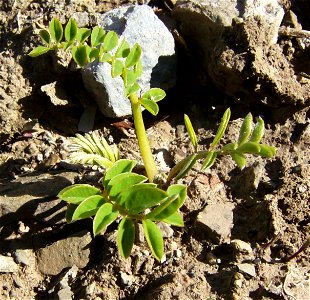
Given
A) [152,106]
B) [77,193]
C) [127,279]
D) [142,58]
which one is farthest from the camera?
[142,58]

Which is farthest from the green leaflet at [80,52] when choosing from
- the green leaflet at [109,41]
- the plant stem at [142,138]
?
the plant stem at [142,138]

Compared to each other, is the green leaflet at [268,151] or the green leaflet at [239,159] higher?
the green leaflet at [268,151]

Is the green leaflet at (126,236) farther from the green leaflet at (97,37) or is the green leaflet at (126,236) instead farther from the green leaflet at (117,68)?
the green leaflet at (97,37)

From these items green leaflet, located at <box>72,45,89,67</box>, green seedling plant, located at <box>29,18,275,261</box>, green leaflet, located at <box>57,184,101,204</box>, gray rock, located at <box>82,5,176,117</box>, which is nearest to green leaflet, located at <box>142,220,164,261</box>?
green seedling plant, located at <box>29,18,275,261</box>

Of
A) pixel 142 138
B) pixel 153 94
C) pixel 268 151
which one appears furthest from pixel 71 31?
pixel 268 151

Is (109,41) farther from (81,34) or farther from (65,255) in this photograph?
(65,255)

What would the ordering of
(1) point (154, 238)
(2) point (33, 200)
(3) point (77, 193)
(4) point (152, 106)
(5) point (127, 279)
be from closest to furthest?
(1) point (154, 238) → (3) point (77, 193) → (5) point (127, 279) → (4) point (152, 106) → (2) point (33, 200)

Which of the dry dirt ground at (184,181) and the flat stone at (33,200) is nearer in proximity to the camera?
the dry dirt ground at (184,181)
